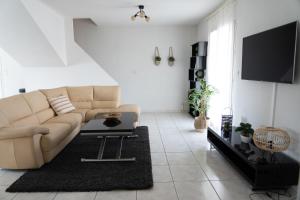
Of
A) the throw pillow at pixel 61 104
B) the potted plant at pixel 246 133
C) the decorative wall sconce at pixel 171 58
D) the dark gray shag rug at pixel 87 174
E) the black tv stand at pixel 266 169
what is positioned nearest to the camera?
the black tv stand at pixel 266 169

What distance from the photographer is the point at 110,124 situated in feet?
9.88

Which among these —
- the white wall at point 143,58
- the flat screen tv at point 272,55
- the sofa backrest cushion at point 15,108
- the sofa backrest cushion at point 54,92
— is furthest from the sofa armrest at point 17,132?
the white wall at point 143,58

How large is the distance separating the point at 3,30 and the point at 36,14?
84 cm

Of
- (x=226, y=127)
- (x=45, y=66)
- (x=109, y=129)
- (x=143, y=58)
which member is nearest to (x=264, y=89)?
(x=226, y=127)

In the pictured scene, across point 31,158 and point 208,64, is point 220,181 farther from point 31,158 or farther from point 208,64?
point 208,64

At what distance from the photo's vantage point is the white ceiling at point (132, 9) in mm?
3875

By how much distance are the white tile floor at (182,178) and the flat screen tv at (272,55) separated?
1.27m

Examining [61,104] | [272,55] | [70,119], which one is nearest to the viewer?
[272,55]

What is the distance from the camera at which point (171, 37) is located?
6.13 m

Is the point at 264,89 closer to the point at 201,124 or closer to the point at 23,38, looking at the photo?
the point at 201,124

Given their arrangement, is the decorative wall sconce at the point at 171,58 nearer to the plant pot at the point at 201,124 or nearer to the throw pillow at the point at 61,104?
the plant pot at the point at 201,124

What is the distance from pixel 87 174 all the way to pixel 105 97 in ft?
7.81

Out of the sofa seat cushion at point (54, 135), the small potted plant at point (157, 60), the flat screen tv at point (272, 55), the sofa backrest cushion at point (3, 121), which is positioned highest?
the small potted plant at point (157, 60)

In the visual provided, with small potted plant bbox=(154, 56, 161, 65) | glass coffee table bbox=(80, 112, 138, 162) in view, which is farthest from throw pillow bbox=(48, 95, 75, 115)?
small potted plant bbox=(154, 56, 161, 65)
